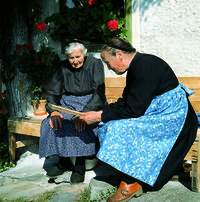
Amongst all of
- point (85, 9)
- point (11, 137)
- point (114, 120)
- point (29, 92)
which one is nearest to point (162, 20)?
point (85, 9)

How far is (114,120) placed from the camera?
2.51 meters

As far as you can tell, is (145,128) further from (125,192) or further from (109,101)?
(109,101)

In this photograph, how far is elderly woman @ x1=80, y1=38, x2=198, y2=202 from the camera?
240cm

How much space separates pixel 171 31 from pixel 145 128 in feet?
6.61

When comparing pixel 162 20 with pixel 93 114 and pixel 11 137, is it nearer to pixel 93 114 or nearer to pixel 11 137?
pixel 93 114

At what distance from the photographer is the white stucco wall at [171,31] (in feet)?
12.1

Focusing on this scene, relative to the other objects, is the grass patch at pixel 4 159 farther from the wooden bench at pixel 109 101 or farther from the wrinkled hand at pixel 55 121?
the wrinkled hand at pixel 55 121

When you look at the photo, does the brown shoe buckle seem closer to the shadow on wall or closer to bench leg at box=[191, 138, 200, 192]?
bench leg at box=[191, 138, 200, 192]

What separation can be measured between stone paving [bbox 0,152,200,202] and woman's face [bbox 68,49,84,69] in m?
1.40

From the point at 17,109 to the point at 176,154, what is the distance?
10.3 ft

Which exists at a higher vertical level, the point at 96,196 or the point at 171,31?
the point at 171,31

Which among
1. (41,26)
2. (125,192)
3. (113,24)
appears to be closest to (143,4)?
(113,24)

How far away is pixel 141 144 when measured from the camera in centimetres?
241

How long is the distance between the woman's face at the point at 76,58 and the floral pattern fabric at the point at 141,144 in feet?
3.81
